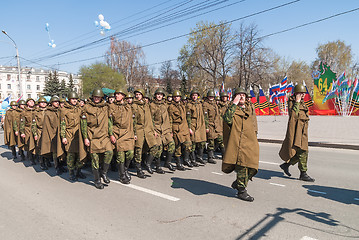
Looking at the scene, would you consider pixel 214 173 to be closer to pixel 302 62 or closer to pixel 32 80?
pixel 302 62

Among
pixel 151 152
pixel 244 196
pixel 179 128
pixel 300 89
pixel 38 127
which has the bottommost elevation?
pixel 244 196

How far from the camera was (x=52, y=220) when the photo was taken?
4.04 metres

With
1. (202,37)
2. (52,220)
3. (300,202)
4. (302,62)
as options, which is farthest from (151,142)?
(302,62)

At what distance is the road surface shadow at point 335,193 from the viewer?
4.61 metres

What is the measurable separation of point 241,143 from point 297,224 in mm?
1451

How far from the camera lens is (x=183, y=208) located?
4.34 metres

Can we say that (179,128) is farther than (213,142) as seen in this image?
No

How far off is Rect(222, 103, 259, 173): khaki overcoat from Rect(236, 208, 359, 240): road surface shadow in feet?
2.76

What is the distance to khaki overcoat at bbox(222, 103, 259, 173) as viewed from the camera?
14.7 ft

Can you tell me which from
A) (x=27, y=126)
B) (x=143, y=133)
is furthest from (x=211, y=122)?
(x=27, y=126)

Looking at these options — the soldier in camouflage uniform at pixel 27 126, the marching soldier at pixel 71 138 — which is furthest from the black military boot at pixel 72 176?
the soldier in camouflage uniform at pixel 27 126

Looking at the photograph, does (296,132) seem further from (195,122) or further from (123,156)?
(123,156)

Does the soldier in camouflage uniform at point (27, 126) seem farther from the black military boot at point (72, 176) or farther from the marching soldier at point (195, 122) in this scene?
the marching soldier at point (195, 122)

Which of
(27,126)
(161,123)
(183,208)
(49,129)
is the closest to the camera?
(183,208)
